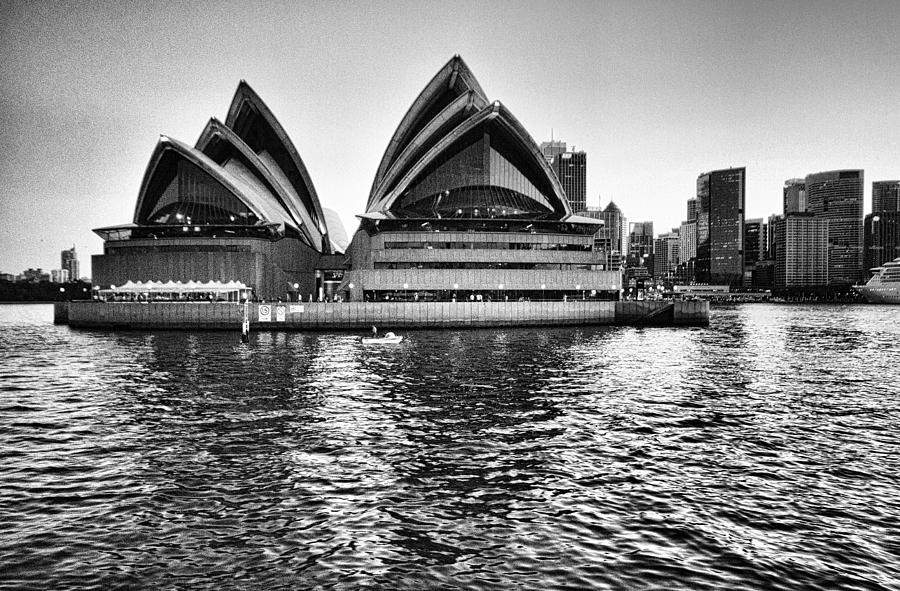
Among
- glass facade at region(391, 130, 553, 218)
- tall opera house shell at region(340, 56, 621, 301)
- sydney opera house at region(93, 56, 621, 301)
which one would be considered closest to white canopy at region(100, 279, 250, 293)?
sydney opera house at region(93, 56, 621, 301)

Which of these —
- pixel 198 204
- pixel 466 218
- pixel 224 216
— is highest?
pixel 198 204

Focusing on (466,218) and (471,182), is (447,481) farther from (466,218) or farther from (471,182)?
(471,182)

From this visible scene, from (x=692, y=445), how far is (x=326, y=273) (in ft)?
302

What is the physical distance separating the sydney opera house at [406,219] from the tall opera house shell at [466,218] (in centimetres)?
19

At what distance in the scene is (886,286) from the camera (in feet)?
612

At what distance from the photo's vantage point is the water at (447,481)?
32.6 ft

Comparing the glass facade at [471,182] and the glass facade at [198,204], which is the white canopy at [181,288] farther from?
the glass facade at [471,182]

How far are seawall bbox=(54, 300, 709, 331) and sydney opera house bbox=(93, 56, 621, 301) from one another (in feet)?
28.2

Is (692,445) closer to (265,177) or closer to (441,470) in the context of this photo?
(441,470)

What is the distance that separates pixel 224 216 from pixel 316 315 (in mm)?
28348

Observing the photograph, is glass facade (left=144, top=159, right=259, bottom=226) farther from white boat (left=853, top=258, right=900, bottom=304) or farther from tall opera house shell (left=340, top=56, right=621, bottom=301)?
white boat (left=853, top=258, right=900, bottom=304)

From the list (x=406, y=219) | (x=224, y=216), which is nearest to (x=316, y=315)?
(x=406, y=219)

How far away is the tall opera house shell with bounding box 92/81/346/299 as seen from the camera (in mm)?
75438

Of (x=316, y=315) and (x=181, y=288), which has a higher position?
(x=181, y=288)
